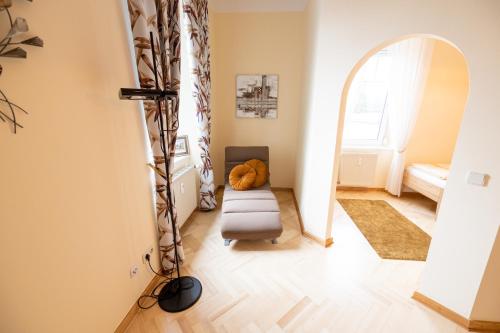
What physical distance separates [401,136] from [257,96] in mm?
2516

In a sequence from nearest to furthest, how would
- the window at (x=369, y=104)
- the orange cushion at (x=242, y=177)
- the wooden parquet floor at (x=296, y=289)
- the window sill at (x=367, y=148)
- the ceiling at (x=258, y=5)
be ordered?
the wooden parquet floor at (x=296, y=289)
the orange cushion at (x=242, y=177)
the ceiling at (x=258, y=5)
the window at (x=369, y=104)
the window sill at (x=367, y=148)

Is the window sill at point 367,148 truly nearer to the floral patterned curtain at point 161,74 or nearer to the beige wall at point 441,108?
the beige wall at point 441,108

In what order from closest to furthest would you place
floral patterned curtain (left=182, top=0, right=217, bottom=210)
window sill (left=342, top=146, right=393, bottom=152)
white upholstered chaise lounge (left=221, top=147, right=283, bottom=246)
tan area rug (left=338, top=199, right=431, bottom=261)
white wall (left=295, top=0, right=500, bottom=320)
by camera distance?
1. white wall (left=295, top=0, right=500, bottom=320)
2. white upholstered chaise lounge (left=221, top=147, right=283, bottom=246)
3. tan area rug (left=338, top=199, right=431, bottom=261)
4. floral patterned curtain (left=182, top=0, right=217, bottom=210)
5. window sill (left=342, top=146, right=393, bottom=152)

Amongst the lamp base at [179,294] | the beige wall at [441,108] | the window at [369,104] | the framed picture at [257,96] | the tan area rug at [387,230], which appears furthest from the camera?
the window at [369,104]

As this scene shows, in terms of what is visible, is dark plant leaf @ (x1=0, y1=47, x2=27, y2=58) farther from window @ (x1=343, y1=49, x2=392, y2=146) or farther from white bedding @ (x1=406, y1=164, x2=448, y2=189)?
white bedding @ (x1=406, y1=164, x2=448, y2=189)

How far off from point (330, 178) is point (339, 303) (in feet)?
3.66

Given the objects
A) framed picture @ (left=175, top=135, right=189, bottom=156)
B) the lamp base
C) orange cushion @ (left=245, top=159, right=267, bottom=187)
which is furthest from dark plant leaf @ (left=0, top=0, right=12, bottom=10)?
orange cushion @ (left=245, top=159, right=267, bottom=187)

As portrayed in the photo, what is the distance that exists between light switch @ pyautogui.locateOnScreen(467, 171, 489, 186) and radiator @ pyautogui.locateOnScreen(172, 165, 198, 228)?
2.49 meters

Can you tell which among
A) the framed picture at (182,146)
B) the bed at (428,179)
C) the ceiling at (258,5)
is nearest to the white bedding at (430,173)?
the bed at (428,179)

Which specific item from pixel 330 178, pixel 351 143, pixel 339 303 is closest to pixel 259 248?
pixel 339 303

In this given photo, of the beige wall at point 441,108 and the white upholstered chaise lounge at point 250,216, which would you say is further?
the beige wall at point 441,108

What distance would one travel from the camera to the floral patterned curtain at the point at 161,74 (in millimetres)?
1509

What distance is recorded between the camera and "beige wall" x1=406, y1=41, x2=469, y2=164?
354 cm

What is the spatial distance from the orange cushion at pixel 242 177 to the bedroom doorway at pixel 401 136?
1306 millimetres
